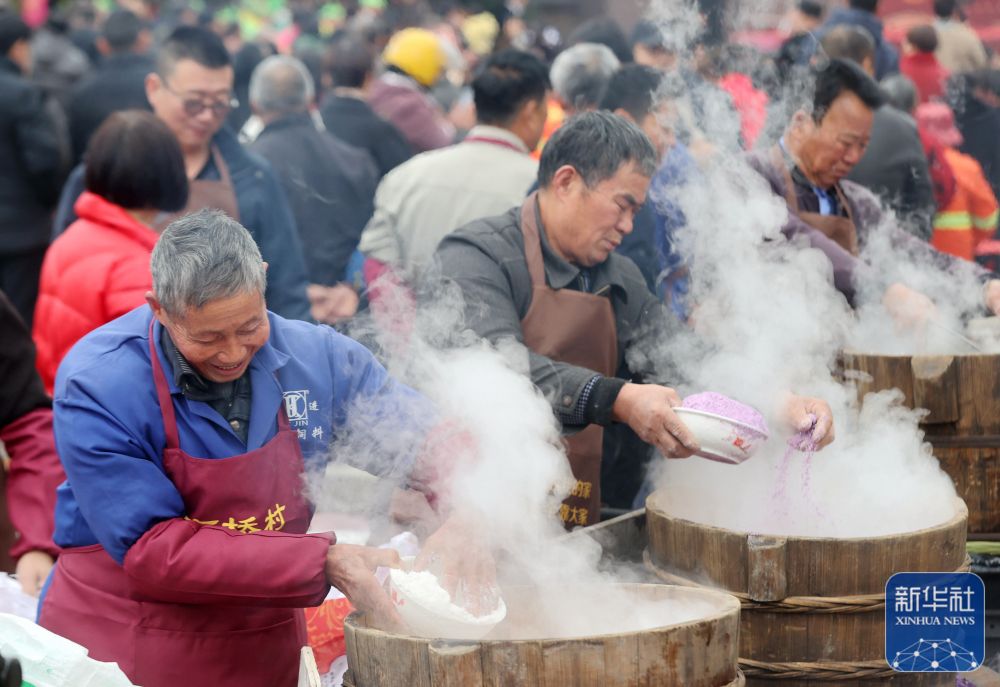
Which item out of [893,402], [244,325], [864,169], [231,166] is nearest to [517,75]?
[231,166]

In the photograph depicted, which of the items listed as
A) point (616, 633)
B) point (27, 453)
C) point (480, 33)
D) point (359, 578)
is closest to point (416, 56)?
point (27, 453)

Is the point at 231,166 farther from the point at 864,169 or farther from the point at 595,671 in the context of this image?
the point at 595,671

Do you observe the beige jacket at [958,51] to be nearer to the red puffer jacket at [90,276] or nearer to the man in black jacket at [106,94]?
the man in black jacket at [106,94]

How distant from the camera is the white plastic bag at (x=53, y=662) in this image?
2.22 meters

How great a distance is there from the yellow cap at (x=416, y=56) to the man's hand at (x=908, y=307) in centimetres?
407

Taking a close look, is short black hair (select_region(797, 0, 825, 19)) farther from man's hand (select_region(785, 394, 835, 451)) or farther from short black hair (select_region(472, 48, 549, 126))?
man's hand (select_region(785, 394, 835, 451))

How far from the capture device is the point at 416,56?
24.0 feet

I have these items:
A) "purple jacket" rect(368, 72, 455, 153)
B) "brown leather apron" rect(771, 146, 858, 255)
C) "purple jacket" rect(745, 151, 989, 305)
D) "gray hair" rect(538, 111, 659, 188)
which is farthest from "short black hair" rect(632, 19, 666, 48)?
"gray hair" rect(538, 111, 659, 188)

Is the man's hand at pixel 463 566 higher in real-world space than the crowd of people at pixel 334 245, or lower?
lower

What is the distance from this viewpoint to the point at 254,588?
2.28m

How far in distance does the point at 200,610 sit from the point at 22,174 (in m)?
4.62

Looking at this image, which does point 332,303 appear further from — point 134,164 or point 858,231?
point 858,231

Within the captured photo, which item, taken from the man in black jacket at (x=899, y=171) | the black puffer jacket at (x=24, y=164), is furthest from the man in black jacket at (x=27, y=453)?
the man in black jacket at (x=899, y=171)

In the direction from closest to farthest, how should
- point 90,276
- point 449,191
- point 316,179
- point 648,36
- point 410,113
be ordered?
point 90,276 < point 449,191 < point 316,179 < point 648,36 < point 410,113
